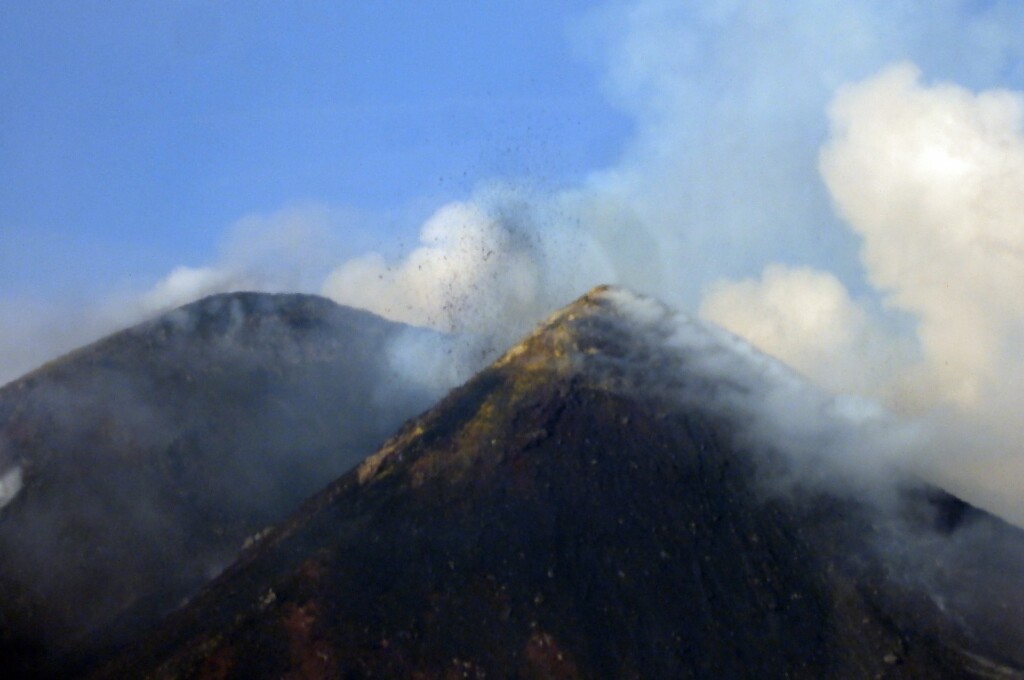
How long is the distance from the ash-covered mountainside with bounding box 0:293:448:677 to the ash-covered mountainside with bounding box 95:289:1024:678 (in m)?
10.5

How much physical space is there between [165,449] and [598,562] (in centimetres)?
3240

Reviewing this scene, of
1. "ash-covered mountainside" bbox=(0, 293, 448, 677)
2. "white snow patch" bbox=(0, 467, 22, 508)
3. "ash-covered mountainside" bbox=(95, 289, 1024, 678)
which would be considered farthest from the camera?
"white snow patch" bbox=(0, 467, 22, 508)

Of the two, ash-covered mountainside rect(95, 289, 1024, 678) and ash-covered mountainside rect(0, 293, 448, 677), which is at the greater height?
ash-covered mountainside rect(0, 293, 448, 677)

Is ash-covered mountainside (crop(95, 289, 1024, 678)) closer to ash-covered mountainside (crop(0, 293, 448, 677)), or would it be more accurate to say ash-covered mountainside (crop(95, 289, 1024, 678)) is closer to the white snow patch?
ash-covered mountainside (crop(0, 293, 448, 677))

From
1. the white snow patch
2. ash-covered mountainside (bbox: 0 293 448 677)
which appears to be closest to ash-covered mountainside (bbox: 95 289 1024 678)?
ash-covered mountainside (bbox: 0 293 448 677)

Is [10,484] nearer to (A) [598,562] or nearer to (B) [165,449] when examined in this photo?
(B) [165,449]

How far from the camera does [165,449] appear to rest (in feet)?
217

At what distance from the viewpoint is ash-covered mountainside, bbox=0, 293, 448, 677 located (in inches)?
2232

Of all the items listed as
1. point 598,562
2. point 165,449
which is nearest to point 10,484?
point 165,449

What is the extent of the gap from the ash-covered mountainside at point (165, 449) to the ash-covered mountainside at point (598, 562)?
10474mm

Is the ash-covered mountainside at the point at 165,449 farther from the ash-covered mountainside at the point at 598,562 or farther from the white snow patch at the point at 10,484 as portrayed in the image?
the ash-covered mountainside at the point at 598,562

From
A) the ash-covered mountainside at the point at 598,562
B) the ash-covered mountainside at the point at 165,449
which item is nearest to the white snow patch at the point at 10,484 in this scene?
the ash-covered mountainside at the point at 165,449

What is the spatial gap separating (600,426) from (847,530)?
12.2 meters

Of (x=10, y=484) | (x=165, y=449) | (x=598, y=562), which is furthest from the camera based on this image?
(x=165, y=449)
